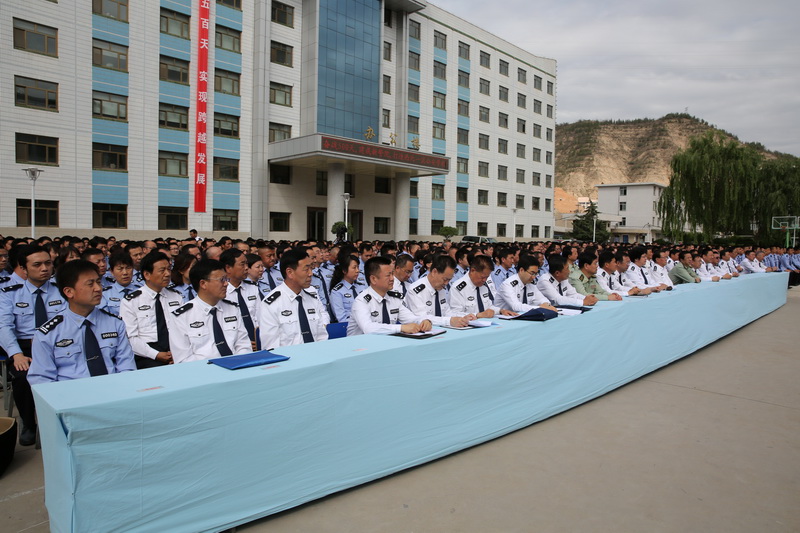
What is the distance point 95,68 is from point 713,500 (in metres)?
21.9

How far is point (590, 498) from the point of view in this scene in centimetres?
282

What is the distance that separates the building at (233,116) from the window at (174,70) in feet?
0.16

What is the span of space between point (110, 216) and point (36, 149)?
313 cm

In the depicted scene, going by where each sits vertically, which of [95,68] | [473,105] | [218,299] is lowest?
[218,299]

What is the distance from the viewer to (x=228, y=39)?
21.6 m

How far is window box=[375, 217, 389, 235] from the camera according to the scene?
27375mm

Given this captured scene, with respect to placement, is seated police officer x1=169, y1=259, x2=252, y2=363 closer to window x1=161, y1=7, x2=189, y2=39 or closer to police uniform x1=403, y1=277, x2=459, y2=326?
police uniform x1=403, y1=277, x2=459, y2=326

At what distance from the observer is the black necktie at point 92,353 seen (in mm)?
3006

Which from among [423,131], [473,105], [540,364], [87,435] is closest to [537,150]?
[473,105]

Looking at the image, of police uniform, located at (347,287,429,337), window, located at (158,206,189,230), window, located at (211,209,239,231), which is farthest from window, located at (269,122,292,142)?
police uniform, located at (347,287,429,337)

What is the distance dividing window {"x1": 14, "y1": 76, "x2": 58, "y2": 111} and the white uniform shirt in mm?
17705

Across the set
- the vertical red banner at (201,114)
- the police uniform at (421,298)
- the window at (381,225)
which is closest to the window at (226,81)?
the vertical red banner at (201,114)

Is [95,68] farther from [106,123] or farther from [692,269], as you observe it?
[692,269]

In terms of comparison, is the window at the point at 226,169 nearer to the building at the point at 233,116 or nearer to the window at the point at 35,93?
the building at the point at 233,116
